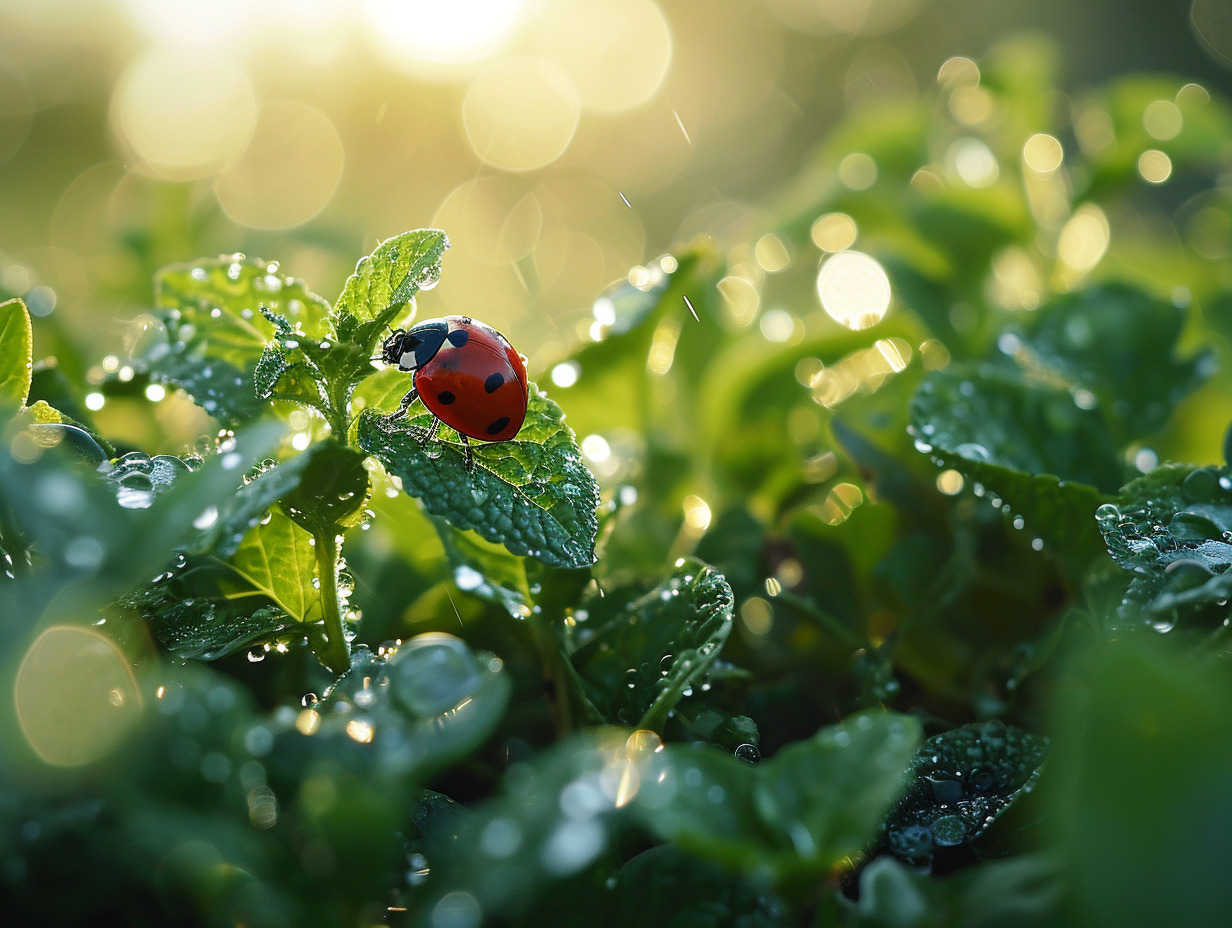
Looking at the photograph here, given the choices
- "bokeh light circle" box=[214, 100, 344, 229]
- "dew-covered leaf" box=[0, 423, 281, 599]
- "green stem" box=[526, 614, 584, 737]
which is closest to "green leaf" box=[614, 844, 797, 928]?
"green stem" box=[526, 614, 584, 737]

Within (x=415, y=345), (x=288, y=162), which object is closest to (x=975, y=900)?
(x=415, y=345)

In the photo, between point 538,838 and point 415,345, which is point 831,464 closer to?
point 415,345

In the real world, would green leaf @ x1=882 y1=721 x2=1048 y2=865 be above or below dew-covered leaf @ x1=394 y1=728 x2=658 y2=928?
below

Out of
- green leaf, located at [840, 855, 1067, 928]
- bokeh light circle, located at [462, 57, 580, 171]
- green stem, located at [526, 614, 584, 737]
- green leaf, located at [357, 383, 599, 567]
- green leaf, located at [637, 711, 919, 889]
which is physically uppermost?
green leaf, located at [357, 383, 599, 567]

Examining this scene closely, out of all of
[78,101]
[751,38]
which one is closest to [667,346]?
[78,101]

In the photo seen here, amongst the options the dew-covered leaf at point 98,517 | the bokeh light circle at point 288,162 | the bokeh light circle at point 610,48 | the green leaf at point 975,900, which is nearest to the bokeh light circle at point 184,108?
the bokeh light circle at point 288,162

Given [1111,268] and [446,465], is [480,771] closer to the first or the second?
[446,465]

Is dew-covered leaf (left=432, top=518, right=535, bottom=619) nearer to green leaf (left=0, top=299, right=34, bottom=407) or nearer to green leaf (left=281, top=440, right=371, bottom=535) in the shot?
green leaf (left=281, top=440, right=371, bottom=535)
